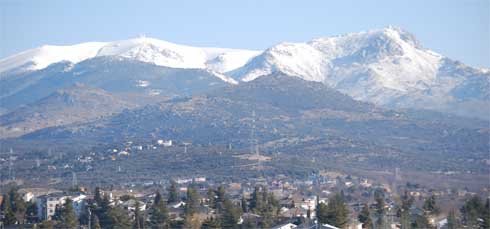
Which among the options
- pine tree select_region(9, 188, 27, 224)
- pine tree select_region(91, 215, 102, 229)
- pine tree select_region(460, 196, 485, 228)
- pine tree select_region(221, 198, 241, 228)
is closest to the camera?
pine tree select_region(460, 196, 485, 228)

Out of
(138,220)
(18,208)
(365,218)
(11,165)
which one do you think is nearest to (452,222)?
(365,218)

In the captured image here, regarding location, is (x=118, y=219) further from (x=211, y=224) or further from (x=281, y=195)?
(x=281, y=195)

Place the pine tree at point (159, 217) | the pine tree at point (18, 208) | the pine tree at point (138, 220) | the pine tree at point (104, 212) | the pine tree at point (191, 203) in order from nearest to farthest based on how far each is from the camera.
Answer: the pine tree at point (138, 220)
the pine tree at point (159, 217)
the pine tree at point (104, 212)
the pine tree at point (191, 203)
the pine tree at point (18, 208)

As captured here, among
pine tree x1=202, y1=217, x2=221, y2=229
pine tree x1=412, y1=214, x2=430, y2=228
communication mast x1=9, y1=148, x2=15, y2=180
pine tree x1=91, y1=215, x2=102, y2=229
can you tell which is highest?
communication mast x1=9, y1=148, x2=15, y2=180

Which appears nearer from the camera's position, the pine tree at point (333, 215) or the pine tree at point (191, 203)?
the pine tree at point (333, 215)

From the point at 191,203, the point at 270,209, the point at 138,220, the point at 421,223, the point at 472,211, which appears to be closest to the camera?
the point at 421,223

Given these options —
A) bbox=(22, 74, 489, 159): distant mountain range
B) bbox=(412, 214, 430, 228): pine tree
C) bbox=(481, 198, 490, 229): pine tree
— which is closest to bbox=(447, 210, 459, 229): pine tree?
bbox=(412, 214, 430, 228): pine tree

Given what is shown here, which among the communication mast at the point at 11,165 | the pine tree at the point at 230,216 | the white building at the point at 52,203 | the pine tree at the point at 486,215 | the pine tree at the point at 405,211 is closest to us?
the pine tree at the point at 486,215

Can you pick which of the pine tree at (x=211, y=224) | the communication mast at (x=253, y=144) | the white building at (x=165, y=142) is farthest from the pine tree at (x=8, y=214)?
the white building at (x=165, y=142)

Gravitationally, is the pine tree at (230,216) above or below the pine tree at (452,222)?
above

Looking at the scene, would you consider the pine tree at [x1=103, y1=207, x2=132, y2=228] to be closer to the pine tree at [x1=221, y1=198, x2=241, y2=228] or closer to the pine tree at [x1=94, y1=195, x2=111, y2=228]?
the pine tree at [x1=94, y1=195, x2=111, y2=228]

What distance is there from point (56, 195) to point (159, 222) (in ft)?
58.8

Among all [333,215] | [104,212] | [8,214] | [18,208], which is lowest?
[333,215]

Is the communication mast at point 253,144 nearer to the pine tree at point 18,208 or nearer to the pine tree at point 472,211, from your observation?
the pine tree at point 18,208
